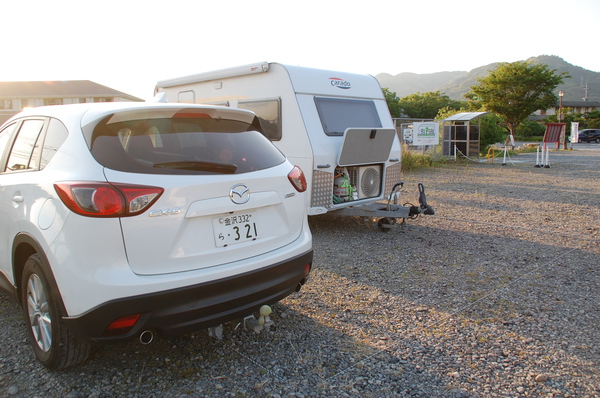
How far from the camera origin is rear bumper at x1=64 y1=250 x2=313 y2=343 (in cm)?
264

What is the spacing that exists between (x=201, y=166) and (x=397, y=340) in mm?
1972

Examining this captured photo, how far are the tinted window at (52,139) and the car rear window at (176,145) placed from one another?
1.14 ft

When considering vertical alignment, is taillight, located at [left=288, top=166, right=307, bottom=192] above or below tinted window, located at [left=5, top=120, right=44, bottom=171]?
below

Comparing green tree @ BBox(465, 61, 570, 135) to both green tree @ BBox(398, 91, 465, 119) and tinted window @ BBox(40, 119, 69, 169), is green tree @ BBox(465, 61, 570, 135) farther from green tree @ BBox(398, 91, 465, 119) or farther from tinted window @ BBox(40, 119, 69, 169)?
tinted window @ BBox(40, 119, 69, 169)

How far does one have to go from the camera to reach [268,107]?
7309 millimetres

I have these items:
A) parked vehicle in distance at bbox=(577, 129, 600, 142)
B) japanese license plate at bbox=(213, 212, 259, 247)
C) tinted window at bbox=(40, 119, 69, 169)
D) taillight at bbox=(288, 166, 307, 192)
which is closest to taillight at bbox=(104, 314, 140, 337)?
japanese license plate at bbox=(213, 212, 259, 247)

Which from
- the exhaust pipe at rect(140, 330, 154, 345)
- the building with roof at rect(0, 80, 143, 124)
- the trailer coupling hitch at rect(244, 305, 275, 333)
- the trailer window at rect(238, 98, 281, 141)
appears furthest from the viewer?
the building with roof at rect(0, 80, 143, 124)

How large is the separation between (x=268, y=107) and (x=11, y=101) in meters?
50.5

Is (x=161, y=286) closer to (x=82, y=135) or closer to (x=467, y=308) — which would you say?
(x=82, y=135)

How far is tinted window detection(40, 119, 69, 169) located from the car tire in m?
0.63

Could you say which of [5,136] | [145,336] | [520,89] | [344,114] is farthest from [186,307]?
[520,89]

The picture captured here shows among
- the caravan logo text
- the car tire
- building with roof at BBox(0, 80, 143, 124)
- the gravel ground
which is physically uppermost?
building with roof at BBox(0, 80, 143, 124)

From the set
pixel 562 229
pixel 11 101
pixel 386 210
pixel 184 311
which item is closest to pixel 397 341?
pixel 184 311

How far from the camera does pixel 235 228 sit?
3014 mm
